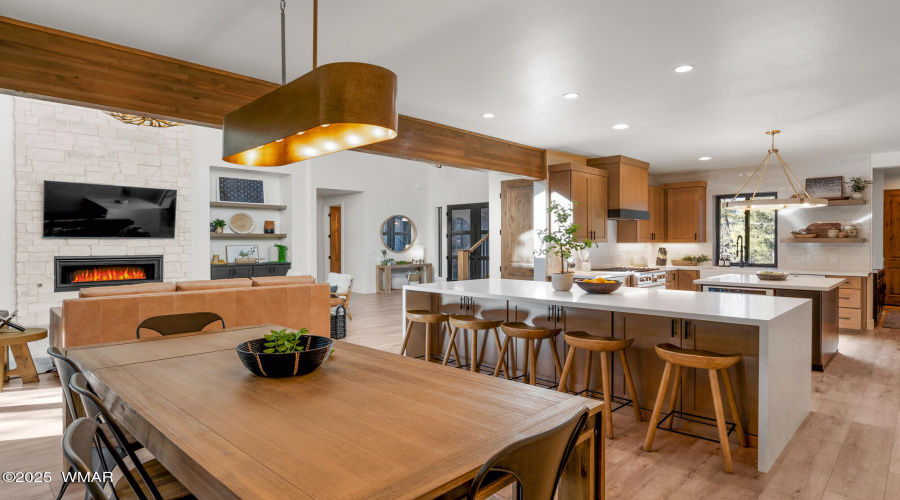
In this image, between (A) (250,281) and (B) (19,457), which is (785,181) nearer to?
(A) (250,281)

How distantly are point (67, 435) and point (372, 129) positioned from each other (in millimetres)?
1313

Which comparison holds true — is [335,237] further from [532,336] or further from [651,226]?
[532,336]

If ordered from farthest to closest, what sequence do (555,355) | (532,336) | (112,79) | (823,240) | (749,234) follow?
(749,234) → (823,240) → (555,355) → (532,336) → (112,79)

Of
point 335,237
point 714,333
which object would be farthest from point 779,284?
point 335,237

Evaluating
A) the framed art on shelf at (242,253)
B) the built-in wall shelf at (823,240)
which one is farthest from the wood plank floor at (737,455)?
the framed art on shelf at (242,253)

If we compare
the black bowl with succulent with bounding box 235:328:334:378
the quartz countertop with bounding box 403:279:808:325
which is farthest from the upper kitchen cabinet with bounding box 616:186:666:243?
the black bowl with succulent with bounding box 235:328:334:378

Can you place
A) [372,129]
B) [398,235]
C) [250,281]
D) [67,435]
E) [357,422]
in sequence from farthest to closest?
[398,235]
[250,281]
[372,129]
[357,422]
[67,435]

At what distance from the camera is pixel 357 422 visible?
135 centimetres

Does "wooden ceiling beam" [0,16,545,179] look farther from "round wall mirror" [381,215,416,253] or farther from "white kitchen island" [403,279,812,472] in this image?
"round wall mirror" [381,215,416,253]

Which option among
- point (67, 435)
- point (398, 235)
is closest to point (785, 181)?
point (398, 235)

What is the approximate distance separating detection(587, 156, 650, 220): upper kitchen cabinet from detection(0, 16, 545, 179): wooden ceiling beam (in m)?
3.87

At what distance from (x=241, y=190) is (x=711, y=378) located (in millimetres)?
7827

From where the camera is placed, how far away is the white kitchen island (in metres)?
2.60

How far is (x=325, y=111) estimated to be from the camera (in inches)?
62.4
